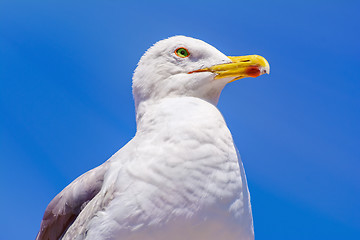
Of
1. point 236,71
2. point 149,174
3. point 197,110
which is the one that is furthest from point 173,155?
point 236,71

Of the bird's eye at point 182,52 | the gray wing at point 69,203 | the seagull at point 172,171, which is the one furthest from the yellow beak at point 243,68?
the gray wing at point 69,203

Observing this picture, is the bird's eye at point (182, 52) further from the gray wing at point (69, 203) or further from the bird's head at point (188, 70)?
the gray wing at point (69, 203)

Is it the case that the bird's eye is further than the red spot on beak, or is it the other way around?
the bird's eye

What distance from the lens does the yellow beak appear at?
132 inches

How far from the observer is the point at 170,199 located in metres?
2.71

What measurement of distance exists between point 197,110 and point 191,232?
87 centimetres

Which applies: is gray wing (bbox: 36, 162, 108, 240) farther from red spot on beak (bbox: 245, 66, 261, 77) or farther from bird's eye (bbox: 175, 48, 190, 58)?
red spot on beak (bbox: 245, 66, 261, 77)

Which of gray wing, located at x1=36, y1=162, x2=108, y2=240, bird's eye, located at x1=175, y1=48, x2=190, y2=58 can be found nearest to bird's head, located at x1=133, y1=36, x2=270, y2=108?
bird's eye, located at x1=175, y1=48, x2=190, y2=58

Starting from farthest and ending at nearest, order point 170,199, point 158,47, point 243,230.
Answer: point 158,47 < point 243,230 < point 170,199

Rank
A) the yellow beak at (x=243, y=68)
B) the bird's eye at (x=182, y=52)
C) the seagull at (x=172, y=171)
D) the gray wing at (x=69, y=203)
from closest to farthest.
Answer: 1. the seagull at (x=172, y=171)
2. the gray wing at (x=69, y=203)
3. the yellow beak at (x=243, y=68)
4. the bird's eye at (x=182, y=52)

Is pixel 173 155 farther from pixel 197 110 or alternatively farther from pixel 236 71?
pixel 236 71

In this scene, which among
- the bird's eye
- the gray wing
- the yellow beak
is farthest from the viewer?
the bird's eye

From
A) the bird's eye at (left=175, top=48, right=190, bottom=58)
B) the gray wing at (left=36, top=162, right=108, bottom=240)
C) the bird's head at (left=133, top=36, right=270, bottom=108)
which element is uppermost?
the bird's eye at (left=175, top=48, right=190, bottom=58)

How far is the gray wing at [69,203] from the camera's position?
10.6 ft
